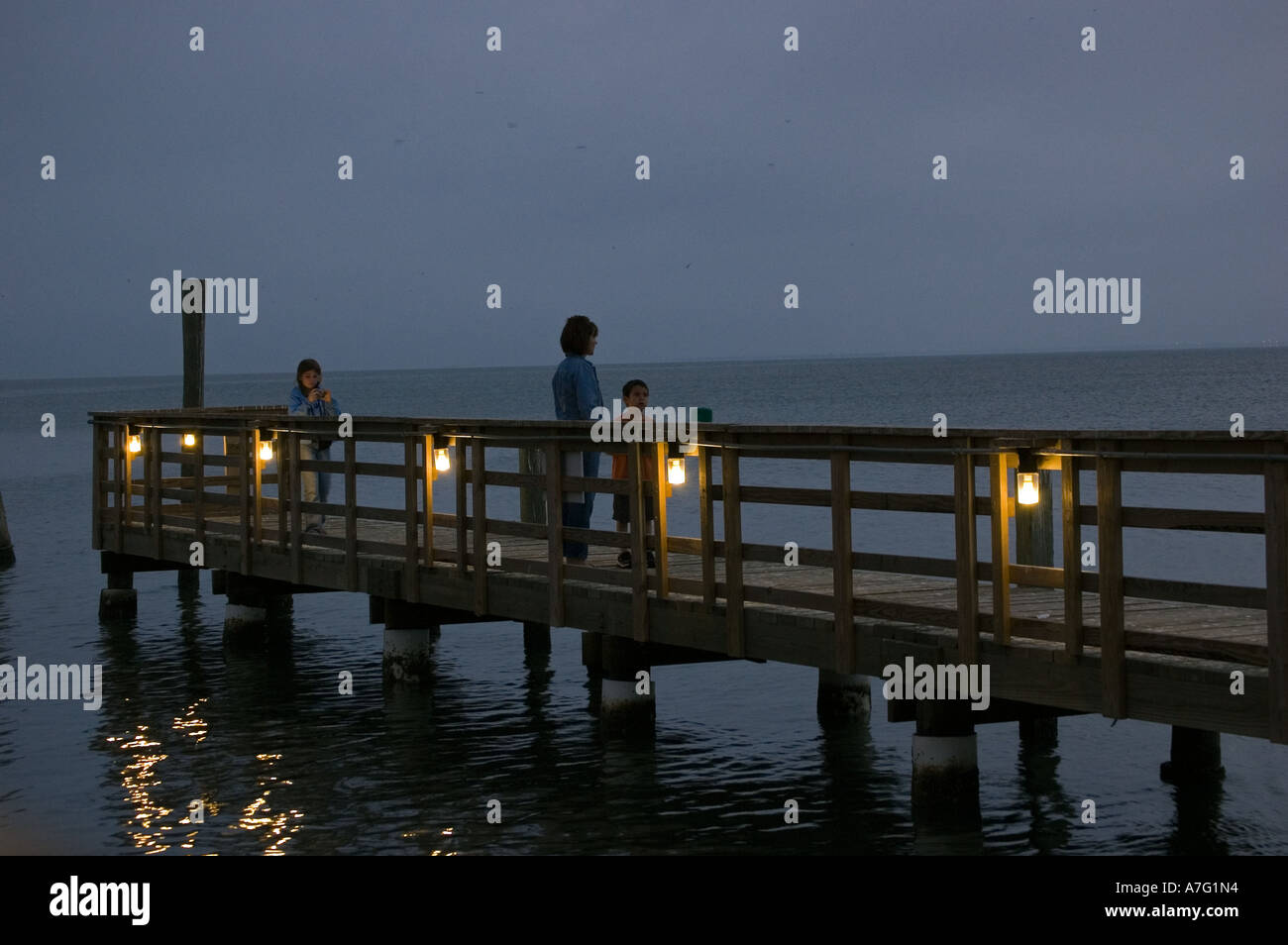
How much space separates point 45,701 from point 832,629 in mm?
7755

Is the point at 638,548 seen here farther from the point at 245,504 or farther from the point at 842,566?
the point at 245,504

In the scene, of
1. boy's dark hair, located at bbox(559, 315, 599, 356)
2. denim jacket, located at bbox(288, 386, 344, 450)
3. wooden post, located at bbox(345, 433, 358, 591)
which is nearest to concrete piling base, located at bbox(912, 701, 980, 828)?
boy's dark hair, located at bbox(559, 315, 599, 356)

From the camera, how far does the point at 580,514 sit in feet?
37.2

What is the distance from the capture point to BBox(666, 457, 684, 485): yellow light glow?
10297mm

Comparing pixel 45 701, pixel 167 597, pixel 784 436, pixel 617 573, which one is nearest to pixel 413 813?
pixel 617 573

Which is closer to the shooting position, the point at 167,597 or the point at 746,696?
the point at 746,696

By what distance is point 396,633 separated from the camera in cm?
1353

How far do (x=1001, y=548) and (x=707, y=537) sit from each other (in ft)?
7.06

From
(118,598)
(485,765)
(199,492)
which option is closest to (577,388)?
(485,765)

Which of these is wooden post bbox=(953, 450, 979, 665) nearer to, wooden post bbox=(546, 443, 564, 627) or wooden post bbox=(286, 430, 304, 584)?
wooden post bbox=(546, 443, 564, 627)

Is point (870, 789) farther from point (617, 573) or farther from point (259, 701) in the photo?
point (259, 701)

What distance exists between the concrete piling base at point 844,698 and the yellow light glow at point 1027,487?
4.41 m

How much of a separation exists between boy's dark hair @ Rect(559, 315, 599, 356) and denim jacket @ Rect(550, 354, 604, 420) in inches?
2.0
